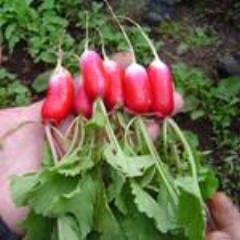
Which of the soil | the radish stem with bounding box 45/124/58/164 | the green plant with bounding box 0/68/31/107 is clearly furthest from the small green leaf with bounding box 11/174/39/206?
the soil

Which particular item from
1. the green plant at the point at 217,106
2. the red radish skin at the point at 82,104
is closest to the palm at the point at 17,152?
the red radish skin at the point at 82,104

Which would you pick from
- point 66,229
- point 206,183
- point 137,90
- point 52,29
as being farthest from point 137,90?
point 52,29

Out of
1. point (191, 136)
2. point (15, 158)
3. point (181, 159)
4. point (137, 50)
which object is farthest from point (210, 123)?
point (15, 158)

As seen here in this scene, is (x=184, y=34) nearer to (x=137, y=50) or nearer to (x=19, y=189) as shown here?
(x=137, y=50)

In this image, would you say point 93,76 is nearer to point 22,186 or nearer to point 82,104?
point 82,104

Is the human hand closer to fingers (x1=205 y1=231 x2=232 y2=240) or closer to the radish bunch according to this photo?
the radish bunch
